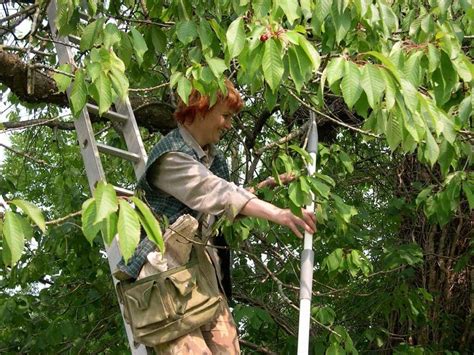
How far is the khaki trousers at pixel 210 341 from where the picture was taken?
2.89 metres

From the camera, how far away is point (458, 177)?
388cm

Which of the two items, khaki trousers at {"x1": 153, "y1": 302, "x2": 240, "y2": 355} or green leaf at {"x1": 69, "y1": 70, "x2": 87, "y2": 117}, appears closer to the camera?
green leaf at {"x1": 69, "y1": 70, "x2": 87, "y2": 117}

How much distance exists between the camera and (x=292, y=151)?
449cm

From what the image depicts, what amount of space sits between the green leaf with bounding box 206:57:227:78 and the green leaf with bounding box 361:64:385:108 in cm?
55

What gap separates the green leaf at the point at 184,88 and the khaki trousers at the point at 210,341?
30.3 inches

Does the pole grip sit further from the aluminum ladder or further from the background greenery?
the aluminum ladder

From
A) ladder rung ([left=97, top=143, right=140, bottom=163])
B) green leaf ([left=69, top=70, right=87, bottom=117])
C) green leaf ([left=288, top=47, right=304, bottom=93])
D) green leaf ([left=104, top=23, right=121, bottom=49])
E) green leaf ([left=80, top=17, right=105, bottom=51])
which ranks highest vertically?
green leaf ([left=80, top=17, right=105, bottom=51])

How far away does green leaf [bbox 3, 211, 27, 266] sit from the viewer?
6.66ft

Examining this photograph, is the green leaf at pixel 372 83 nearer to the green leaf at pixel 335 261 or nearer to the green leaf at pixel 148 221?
the green leaf at pixel 148 221

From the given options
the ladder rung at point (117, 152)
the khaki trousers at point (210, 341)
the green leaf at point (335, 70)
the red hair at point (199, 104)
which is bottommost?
the khaki trousers at point (210, 341)

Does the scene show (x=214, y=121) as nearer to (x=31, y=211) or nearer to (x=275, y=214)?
(x=275, y=214)

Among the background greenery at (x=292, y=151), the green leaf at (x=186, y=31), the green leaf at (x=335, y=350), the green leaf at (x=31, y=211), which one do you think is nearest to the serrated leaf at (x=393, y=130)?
Answer: the background greenery at (x=292, y=151)

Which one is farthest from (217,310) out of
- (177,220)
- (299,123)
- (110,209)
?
(299,123)

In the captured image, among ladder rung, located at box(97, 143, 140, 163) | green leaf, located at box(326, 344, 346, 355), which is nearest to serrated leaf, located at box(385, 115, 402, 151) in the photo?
ladder rung, located at box(97, 143, 140, 163)
